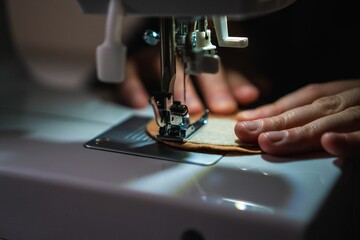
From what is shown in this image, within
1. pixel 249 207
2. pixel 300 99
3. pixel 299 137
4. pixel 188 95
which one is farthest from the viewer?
pixel 188 95

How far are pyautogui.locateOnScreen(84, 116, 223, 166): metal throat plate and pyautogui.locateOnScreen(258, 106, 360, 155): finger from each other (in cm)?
7

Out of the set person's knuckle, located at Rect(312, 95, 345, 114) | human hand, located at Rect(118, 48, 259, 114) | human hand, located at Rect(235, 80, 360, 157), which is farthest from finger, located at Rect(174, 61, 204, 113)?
person's knuckle, located at Rect(312, 95, 345, 114)

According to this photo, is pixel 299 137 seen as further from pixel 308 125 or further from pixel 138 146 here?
pixel 138 146

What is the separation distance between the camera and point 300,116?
76 cm

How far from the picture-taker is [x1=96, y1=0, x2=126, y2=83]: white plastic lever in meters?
0.64

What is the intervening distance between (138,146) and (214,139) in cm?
11

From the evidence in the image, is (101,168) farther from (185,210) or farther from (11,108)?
(11,108)

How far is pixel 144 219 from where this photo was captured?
625mm

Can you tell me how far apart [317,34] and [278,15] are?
0.28 feet

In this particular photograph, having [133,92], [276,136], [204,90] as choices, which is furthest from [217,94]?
[276,136]

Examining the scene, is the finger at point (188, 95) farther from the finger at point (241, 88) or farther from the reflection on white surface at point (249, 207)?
the reflection on white surface at point (249, 207)

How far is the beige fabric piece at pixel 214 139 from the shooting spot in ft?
2.42

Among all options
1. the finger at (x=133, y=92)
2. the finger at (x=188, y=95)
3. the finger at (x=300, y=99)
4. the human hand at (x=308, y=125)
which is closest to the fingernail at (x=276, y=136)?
the human hand at (x=308, y=125)

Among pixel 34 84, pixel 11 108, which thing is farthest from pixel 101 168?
pixel 34 84
